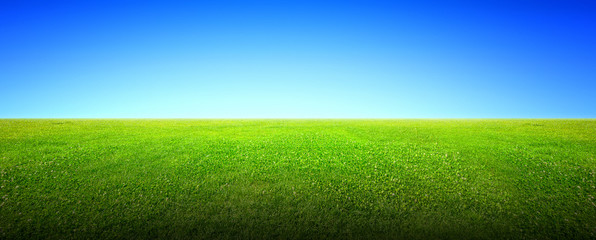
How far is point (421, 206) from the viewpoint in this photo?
13500 mm

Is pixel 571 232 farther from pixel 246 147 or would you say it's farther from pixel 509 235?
pixel 246 147

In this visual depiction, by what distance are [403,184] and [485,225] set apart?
4407 millimetres

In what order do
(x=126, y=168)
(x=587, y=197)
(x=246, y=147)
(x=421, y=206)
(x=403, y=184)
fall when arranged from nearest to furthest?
(x=421, y=206)
(x=587, y=197)
(x=403, y=184)
(x=126, y=168)
(x=246, y=147)

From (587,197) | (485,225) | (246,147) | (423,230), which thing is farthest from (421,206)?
(246,147)

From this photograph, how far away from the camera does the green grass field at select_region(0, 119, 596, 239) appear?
38.7 feet

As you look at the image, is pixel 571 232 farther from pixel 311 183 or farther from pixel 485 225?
pixel 311 183

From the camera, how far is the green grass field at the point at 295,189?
11797mm

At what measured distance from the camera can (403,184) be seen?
1576 cm

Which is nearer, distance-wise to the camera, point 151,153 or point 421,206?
point 421,206

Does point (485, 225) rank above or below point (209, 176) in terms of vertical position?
below

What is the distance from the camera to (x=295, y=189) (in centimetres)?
1510

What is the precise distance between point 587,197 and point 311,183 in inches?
604

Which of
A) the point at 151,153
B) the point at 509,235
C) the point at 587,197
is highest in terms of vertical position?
the point at 151,153

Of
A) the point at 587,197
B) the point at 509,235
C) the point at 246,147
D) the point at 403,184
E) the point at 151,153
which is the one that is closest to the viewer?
the point at 509,235
